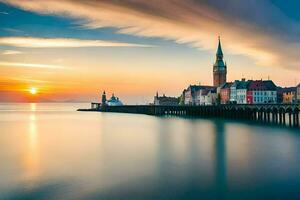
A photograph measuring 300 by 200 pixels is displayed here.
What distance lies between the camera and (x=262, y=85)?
122m

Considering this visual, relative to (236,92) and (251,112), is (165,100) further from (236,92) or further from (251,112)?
(251,112)

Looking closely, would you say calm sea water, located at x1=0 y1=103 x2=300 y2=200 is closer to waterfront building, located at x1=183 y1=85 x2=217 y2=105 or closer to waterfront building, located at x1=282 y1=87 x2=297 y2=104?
waterfront building, located at x1=282 y1=87 x2=297 y2=104

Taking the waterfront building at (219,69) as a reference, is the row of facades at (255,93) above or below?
below

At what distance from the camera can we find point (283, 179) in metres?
21.3

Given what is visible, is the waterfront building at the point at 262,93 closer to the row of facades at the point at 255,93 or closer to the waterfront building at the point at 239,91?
the row of facades at the point at 255,93

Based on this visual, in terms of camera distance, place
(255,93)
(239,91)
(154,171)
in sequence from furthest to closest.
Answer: (239,91) → (255,93) → (154,171)

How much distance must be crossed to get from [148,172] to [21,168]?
975 cm

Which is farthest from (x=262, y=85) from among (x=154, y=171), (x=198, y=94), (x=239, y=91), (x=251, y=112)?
(x=154, y=171)

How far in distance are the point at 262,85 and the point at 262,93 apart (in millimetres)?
2797

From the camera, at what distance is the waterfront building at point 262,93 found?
121 metres

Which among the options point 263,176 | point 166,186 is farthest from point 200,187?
point 263,176

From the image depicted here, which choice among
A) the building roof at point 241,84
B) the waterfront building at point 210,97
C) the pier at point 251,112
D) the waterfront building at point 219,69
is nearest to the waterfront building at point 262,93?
the building roof at point 241,84

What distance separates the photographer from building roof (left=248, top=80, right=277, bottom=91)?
121375mm

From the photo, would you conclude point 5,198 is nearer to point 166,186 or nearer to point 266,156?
point 166,186
